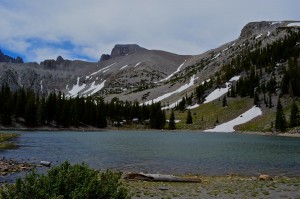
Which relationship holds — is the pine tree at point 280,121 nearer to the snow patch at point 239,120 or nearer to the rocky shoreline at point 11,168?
the snow patch at point 239,120

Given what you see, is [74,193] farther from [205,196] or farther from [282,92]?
[282,92]

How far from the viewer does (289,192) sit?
27.6 meters

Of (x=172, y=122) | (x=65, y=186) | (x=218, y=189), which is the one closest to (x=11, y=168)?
(x=218, y=189)

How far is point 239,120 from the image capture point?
181375 mm

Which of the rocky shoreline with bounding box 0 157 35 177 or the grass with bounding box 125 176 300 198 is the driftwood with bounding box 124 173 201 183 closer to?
the grass with bounding box 125 176 300 198

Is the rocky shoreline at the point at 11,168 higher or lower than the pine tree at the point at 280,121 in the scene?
lower

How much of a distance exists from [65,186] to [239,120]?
175623mm

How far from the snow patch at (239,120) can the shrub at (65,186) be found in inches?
6445

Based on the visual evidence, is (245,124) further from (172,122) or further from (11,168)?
(11,168)

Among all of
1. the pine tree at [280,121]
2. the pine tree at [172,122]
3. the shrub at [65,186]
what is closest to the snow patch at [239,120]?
the pine tree at [172,122]

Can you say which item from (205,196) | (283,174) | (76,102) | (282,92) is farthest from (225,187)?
(282,92)

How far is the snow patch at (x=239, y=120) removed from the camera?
17425cm

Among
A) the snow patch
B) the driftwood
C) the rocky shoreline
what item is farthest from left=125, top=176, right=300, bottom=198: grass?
the snow patch

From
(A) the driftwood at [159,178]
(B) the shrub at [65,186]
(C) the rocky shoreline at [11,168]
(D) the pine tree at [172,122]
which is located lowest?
(A) the driftwood at [159,178]
